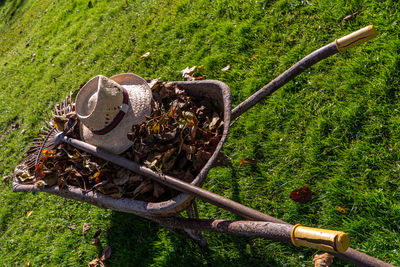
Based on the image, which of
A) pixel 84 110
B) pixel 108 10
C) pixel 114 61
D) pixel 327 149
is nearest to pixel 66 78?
pixel 114 61

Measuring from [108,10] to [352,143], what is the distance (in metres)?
6.32

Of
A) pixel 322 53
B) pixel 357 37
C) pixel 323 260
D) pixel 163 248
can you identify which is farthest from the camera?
pixel 163 248

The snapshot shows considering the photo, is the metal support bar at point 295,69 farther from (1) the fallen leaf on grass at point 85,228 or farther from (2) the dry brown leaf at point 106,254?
(1) the fallen leaf on grass at point 85,228

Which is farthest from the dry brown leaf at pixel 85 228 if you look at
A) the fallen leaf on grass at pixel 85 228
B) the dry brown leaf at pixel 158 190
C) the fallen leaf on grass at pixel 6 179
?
the fallen leaf on grass at pixel 6 179

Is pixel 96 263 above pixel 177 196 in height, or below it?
below

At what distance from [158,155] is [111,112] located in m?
0.58

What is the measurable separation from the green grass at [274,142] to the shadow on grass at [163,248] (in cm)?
1

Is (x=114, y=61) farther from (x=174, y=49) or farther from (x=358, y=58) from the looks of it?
(x=358, y=58)

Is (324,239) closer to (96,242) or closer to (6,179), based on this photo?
(96,242)

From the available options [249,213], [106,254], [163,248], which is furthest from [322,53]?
[106,254]

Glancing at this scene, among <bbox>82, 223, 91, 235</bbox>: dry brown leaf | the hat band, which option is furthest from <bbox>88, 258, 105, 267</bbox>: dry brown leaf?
the hat band

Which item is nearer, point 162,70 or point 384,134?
point 384,134

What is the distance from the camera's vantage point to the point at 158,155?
226cm

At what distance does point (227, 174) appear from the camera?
3156mm
